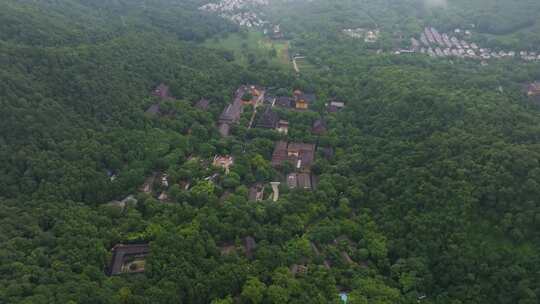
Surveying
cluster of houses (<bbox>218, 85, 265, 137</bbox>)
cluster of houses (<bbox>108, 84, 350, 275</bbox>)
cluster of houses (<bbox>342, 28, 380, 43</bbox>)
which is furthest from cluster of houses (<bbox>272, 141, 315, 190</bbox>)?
cluster of houses (<bbox>342, 28, 380, 43</bbox>)

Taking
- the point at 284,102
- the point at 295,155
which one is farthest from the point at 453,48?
the point at 295,155

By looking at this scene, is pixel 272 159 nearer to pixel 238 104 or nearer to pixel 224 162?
pixel 224 162

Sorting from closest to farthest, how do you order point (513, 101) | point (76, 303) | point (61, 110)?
point (76, 303) < point (61, 110) < point (513, 101)

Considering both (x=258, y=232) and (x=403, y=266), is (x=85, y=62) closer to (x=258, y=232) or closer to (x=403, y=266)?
(x=258, y=232)

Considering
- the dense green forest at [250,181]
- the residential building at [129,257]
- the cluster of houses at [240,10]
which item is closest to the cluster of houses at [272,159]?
the residential building at [129,257]

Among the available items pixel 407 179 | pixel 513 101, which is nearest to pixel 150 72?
pixel 407 179

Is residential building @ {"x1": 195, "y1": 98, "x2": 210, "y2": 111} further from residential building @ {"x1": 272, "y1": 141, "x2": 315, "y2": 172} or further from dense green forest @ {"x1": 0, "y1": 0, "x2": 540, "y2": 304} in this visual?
residential building @ {"x1": 272, "y1": 141, "x2": 315, "y2": 172}
